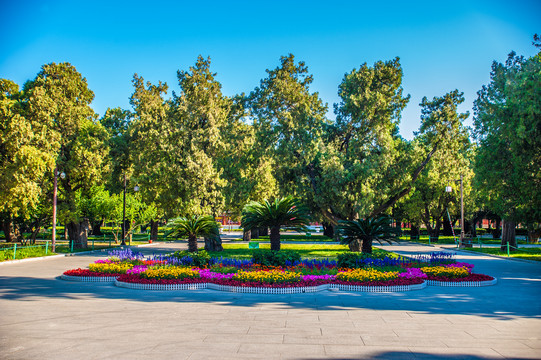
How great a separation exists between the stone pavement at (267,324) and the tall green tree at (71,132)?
17991 mm

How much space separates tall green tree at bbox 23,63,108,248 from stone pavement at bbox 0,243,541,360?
59.0 ft

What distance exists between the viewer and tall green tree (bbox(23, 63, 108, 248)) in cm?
2895

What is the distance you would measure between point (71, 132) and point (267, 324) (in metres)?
27.5

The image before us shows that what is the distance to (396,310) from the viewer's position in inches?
392

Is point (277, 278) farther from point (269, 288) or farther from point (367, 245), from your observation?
Answer: point (367, 245)

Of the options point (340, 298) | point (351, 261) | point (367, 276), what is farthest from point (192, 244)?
point (340, 298)

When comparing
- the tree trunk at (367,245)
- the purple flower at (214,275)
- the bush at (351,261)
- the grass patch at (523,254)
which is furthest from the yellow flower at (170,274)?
the grass patch at (523,254)

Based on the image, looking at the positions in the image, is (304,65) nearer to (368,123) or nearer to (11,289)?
(368,123)

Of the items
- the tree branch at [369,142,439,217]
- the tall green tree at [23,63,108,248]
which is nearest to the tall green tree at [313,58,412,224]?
the tree branch at [369,142,439,217]

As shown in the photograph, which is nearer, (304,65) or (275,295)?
(275,295)

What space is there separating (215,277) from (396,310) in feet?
20.2

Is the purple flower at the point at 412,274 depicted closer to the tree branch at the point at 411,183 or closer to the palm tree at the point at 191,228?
the palm tree at the point at 191,228

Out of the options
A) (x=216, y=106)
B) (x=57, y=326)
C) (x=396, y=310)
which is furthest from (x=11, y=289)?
(x=216, y=106)

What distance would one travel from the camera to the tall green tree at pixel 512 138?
18.9 metres
